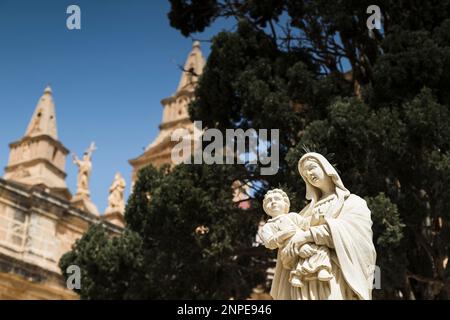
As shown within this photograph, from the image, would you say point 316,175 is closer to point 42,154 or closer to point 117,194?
point 117,194

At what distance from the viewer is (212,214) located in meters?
11.8

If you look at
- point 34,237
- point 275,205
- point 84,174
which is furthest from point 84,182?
point 275,205

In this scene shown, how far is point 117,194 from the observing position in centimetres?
2695

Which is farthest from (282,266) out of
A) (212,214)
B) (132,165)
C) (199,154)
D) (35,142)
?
(35,142)

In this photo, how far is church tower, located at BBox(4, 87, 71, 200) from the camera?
103ft

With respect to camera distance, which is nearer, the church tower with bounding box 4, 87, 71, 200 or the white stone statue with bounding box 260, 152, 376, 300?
the white stone statue with bounding box 260, 152, 376, 300

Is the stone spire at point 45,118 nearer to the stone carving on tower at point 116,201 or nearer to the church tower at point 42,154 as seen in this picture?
the church tower at point 42,154

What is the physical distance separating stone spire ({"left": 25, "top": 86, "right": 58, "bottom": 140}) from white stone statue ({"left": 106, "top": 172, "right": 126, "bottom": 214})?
6.96 meters

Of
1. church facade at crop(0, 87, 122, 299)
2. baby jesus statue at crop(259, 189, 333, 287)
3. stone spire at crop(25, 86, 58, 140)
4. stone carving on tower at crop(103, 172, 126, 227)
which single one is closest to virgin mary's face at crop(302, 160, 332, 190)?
baby jesus statue at crop(259, 189, 333, 287)

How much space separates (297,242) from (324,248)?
0.21 metres

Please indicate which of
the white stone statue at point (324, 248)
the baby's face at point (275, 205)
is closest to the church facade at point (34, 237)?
the baby's face at point (275, 205)

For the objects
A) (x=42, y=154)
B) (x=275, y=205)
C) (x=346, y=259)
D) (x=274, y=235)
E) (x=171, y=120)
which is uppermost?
(x=171, y=120)

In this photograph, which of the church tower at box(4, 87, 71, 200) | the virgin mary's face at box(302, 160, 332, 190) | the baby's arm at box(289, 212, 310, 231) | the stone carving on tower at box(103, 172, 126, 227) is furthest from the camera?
the church tower at box(4, 87, 71, 200)

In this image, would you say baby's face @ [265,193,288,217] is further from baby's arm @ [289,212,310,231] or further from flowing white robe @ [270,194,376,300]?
flowing white robe @ [270,194,376,300]
